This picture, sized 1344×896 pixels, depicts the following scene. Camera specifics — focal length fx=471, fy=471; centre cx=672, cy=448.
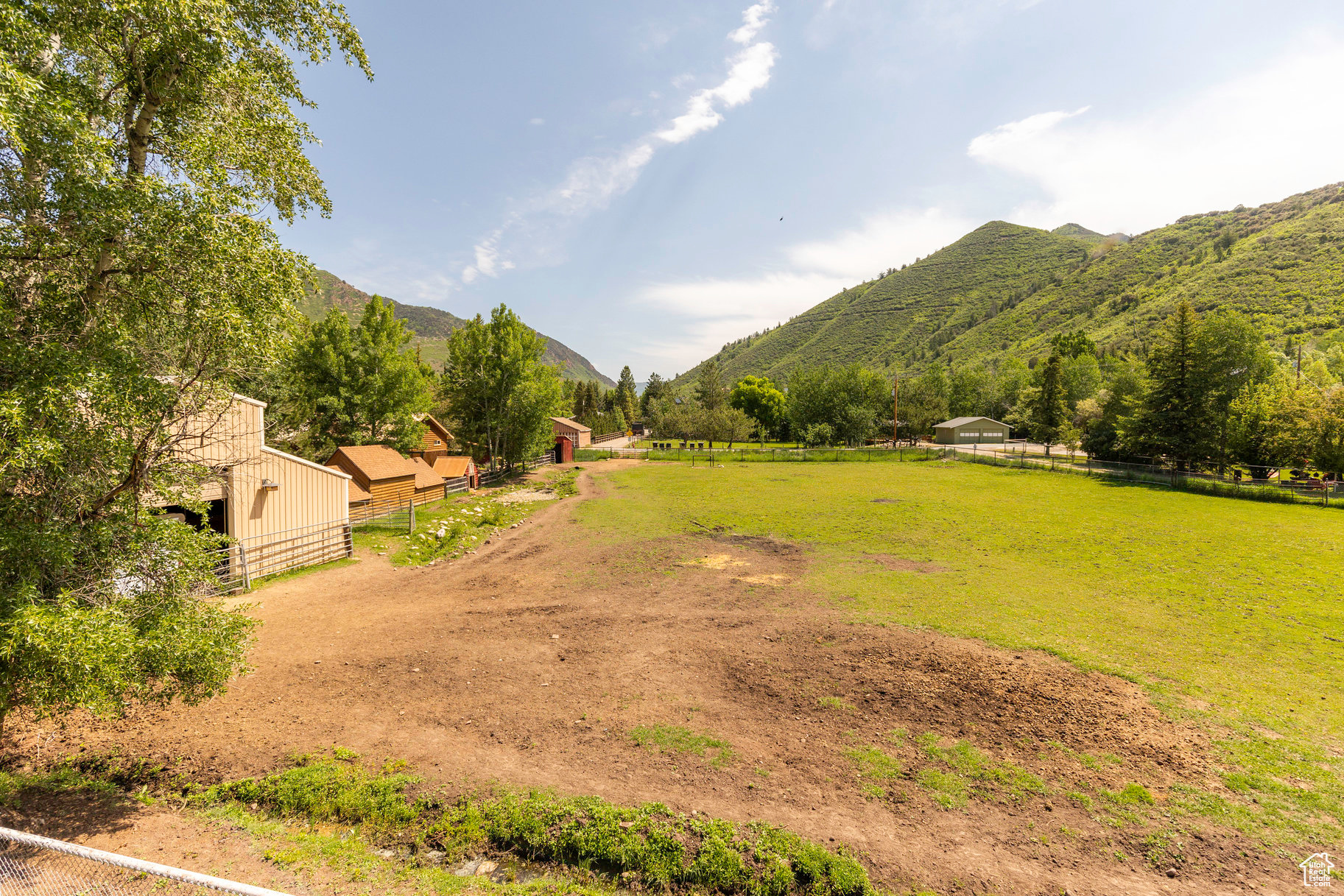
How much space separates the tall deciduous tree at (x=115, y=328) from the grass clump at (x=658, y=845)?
3.79 metres

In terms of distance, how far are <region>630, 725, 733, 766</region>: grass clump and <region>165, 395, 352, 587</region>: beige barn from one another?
1128cm

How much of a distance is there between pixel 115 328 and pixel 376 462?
1975 cm

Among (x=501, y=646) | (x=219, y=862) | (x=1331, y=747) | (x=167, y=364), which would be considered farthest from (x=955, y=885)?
(x=167, y=364)

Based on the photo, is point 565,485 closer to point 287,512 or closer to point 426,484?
point 426,484

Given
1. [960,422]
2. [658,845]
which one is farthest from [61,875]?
[960,422]

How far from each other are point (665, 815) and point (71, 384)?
302 inches

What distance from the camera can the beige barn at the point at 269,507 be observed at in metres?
12.5

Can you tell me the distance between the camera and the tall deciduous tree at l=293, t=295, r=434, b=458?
1050 inches

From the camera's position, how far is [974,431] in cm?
7012

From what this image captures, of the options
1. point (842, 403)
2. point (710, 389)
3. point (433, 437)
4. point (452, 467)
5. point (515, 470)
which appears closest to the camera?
point (452, 467)

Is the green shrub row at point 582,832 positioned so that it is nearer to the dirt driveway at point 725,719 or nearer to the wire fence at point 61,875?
the dirt driveway at point 725,719

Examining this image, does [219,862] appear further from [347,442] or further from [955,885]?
[347,442]

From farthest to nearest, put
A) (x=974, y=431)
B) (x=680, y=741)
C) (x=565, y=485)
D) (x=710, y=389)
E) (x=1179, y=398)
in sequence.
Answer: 1. (x=710, y=389)
2. (x=974, y=431)
3. (x=1179, y=398)
4. (x=565, y=485)
5. (x=680, y=741)

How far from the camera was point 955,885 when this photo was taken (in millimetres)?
4582
